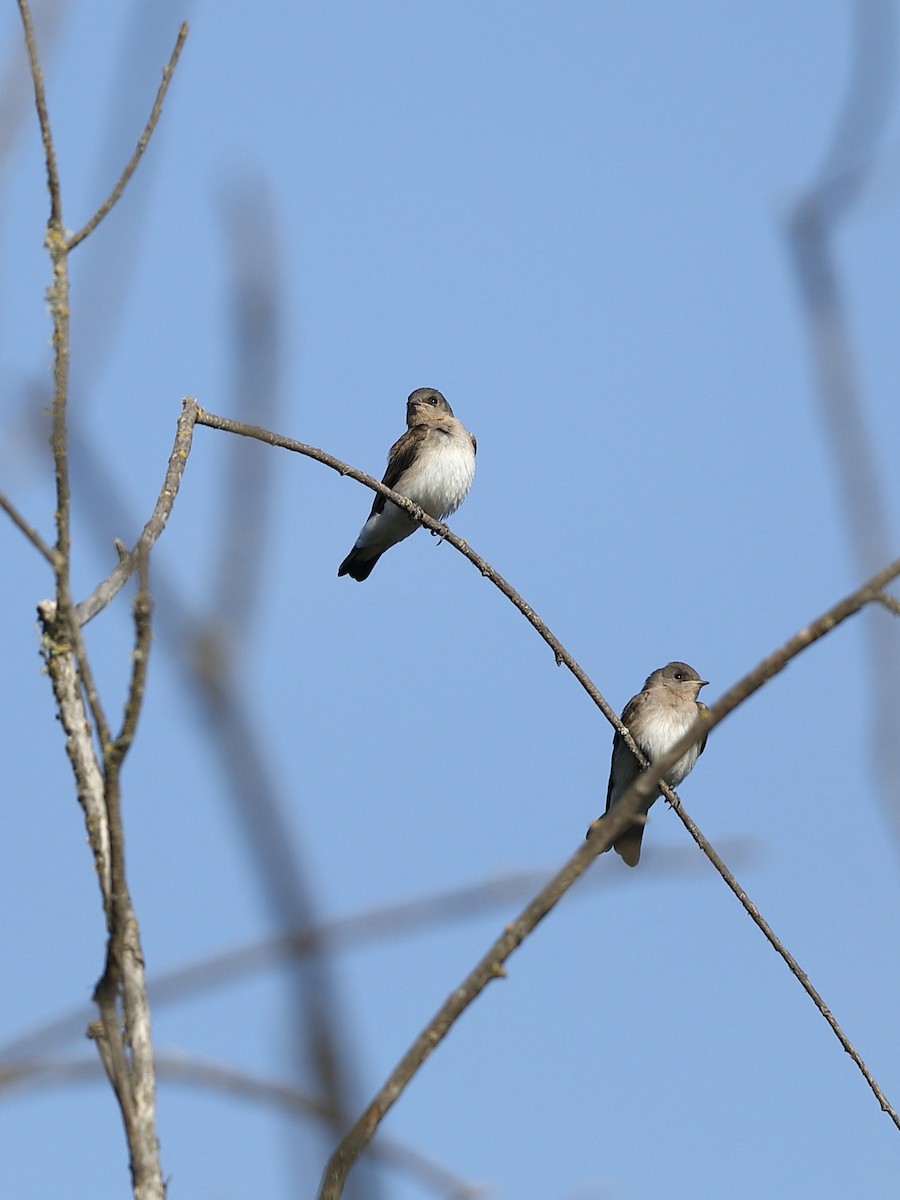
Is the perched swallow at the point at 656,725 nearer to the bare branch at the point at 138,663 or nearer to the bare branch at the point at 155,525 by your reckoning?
the bare branch at the point at 155,525

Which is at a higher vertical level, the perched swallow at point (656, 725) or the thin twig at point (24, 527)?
the perched swallow at point (656, 725)

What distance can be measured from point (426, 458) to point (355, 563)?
4.81 ft

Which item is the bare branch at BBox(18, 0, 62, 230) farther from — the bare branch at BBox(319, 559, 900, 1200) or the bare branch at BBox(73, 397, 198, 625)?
the bare branch at BBox(319, 559, 900, 1200)

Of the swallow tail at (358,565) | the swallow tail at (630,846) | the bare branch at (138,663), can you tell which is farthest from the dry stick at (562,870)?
the swallow tail at (358,565)

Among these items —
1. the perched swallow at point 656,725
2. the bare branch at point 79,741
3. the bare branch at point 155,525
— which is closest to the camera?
the bare branch at point 79,741

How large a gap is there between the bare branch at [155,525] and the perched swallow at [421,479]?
400 inches

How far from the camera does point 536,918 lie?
82.7 inches

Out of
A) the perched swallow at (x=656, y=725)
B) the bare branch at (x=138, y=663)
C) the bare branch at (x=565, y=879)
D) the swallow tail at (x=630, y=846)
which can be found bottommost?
the bare branch at (x=565, y=879)

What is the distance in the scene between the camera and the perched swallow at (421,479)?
1503cm

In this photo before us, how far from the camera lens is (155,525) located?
3631 millimetres

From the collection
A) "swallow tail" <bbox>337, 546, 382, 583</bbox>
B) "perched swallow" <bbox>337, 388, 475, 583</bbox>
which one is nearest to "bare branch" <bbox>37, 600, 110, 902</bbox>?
"perched swallow" <bbox>337, 388, 475, 583</bbox>

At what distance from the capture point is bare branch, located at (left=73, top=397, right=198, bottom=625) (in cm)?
339

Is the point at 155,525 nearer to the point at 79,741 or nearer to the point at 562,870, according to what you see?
the point at 79,741

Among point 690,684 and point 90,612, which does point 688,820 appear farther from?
point 690,684
